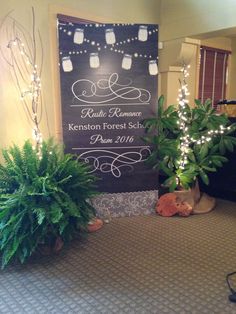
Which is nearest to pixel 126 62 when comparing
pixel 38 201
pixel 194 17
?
pixel 194 17

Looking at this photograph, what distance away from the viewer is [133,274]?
2.14 m

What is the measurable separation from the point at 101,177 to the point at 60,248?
Result: 0.84m

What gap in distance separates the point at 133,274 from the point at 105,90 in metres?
1.71

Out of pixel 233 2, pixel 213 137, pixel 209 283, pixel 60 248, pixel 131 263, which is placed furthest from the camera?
pixel 213 137

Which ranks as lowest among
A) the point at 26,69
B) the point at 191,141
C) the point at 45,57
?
the point at 191,141

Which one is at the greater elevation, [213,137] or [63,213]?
[213,137]

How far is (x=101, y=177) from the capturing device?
3.04 m

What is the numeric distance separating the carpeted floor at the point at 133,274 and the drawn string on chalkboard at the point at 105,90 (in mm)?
1291

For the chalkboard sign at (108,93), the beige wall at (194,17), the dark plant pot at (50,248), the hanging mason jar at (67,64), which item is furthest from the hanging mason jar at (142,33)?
the dark plant pot at (50,248)

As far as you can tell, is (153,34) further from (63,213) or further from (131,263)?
(131,263)

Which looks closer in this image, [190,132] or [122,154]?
[122,154]

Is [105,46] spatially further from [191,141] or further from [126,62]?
[191,141]

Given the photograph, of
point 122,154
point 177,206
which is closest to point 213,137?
point 177,206

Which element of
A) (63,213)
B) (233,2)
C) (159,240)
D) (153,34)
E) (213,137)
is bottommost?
(159,240)
